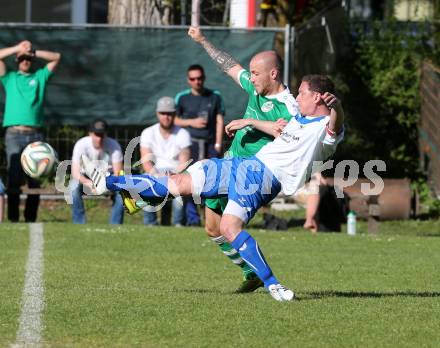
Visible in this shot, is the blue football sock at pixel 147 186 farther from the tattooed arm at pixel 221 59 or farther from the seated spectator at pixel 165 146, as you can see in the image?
the seated spectator at pixel 165 146

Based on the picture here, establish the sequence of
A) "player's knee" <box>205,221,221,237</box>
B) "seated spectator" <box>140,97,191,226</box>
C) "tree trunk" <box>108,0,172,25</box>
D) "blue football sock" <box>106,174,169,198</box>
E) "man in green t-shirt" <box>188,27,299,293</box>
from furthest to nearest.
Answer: "tree trunk" <box>108,0,172,25</box>, "seated spectator" <box>140,97,191,226</box>, "player's knee" <box>205,221,221,237</box>, "man in green t-shirt" <box>188,27,299,293</box>, "blue football sock" <box>106,174,169,198</box>

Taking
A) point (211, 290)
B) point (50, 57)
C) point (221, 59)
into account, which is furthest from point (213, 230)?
point (50, 57)

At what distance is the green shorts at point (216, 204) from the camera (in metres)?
9.33

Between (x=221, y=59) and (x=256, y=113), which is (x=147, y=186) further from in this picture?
(x=221, y=59)

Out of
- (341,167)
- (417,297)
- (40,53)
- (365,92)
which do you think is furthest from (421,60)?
Result: (417,297)

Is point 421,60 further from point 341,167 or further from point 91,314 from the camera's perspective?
point 91,314

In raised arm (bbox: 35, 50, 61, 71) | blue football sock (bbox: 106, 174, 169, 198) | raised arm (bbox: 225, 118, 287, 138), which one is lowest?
blue football sock (bbox: 106, 174, 169, 198)

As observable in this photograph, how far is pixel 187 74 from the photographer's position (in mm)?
17141

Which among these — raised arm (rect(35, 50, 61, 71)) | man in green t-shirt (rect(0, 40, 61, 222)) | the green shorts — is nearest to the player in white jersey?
the green shorts

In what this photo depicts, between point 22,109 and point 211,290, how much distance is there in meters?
7.43

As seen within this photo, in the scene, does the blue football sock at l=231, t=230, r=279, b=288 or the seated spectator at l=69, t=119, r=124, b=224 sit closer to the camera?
the blue football sock at l=231, t=230, r=279, b=288

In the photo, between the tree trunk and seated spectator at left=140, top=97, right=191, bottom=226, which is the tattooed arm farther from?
the tree trunk

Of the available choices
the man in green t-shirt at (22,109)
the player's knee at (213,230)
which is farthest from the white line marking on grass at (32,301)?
the man in green t-shirt at (22,109)

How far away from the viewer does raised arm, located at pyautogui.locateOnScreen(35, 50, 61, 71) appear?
639 inches
